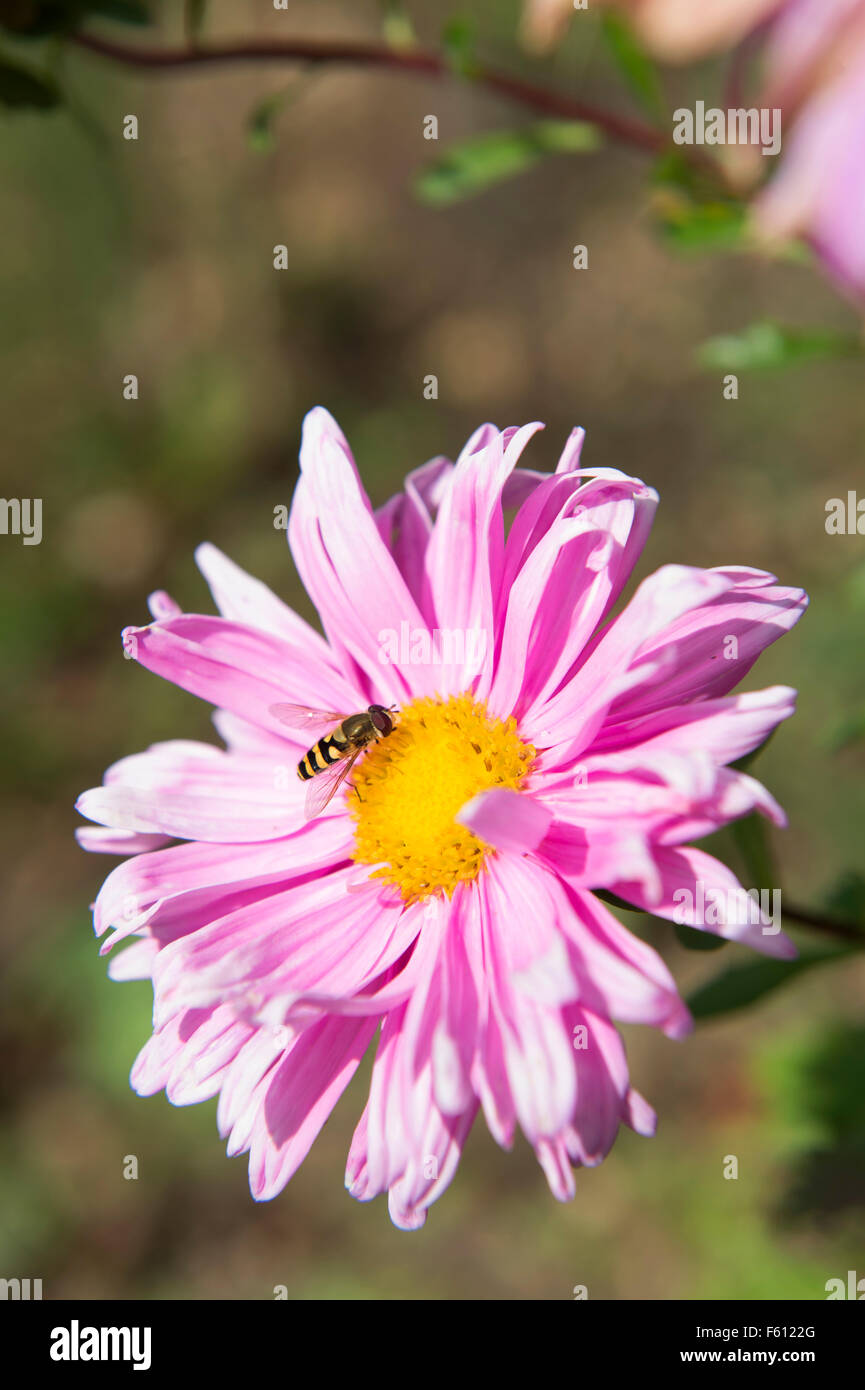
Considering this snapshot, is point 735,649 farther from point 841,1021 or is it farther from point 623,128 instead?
point 841,1021

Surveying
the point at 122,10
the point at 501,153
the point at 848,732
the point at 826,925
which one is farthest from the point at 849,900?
the point at 122,10

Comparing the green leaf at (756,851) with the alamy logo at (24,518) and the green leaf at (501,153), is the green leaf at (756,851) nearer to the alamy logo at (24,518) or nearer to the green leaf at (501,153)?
the green leaf at (501,153)

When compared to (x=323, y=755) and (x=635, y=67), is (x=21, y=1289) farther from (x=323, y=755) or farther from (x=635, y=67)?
(x=635, y=67)

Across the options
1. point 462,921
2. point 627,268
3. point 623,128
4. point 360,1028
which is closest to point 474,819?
point 462,921

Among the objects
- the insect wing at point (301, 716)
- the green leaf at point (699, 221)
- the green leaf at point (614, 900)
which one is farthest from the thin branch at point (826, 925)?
the green leaf at point (699, 221)

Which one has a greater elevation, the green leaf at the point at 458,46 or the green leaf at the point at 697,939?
the green leaf at the point at 458,46
